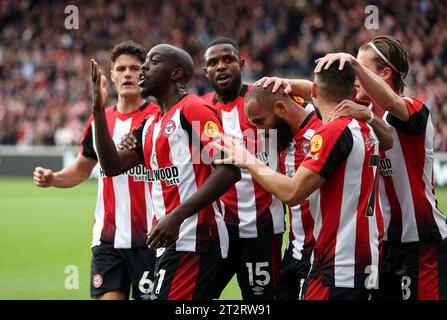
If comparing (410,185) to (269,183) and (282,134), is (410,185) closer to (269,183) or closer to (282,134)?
(282,134)

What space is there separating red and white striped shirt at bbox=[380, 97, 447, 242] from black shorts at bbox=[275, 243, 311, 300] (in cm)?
72

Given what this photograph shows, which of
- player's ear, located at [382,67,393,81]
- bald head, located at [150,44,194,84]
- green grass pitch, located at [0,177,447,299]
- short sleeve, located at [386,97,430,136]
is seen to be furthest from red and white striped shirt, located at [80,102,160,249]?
green grass pitch, located at [0,177,447,299]

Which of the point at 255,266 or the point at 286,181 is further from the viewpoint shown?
the point at 255,266

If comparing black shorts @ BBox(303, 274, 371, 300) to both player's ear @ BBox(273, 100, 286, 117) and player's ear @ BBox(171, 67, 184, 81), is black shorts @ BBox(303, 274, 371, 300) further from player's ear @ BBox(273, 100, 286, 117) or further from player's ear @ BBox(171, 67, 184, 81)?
player's ear @ BBox(171, 67, 184, 81)

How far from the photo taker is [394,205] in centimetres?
580

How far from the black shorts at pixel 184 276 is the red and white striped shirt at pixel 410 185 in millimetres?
1369

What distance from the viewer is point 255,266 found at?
6438 mm

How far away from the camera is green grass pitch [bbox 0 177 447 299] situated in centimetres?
1007

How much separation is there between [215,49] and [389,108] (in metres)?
2.09

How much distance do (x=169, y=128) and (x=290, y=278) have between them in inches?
61.6

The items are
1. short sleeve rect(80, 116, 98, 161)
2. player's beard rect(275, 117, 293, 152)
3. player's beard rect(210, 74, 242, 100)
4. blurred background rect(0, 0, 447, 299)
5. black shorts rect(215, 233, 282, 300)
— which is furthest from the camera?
blurred background rect(0, 0, 447, 299)

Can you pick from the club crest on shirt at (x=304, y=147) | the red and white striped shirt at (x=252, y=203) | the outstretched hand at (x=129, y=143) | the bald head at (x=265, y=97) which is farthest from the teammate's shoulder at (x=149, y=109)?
the bald head at (x=265, y=97)

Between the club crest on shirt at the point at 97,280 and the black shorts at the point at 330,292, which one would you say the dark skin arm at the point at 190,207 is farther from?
the club crest on shirt at the point at 97,280

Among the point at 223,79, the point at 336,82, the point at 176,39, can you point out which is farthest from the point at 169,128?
the point at 176,39
